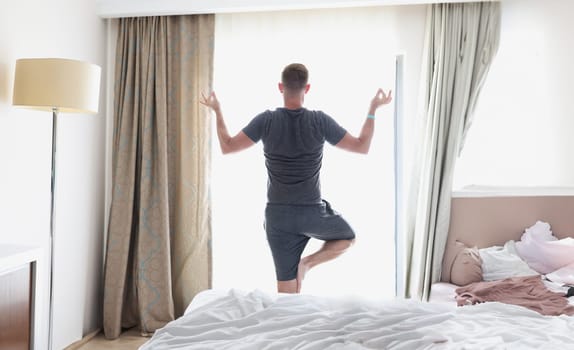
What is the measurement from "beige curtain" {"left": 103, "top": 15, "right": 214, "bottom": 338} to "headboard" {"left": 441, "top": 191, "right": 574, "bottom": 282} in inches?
66.0

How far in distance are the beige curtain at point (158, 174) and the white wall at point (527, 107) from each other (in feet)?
6.14

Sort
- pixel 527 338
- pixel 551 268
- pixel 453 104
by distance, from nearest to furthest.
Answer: pixel 527 338 → pixel 551 268 → pixel 453 104

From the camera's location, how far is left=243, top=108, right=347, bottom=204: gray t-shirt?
2.49 meters

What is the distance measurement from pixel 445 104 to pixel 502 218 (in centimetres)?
81

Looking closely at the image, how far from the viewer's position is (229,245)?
3500 millimetres

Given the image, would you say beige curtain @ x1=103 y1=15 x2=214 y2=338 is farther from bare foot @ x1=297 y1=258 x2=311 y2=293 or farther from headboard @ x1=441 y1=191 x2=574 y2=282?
headboard @ x1=441 y1=191 x2=574 y2=282

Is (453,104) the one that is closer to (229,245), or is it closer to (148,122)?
(229,245)

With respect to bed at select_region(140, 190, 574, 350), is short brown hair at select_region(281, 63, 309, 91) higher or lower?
higher

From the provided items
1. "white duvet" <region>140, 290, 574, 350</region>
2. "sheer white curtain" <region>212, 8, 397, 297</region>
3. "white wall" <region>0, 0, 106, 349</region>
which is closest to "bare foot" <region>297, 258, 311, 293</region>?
"white duvet" <region>140, 290, 574, 350</region>

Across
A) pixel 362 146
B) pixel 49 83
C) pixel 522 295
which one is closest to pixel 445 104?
pixel 362 146

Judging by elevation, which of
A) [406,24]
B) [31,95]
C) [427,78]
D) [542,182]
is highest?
[406,24]

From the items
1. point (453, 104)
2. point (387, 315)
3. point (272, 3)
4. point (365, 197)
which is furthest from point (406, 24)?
point (387, 315)

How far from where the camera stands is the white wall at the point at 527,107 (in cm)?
323

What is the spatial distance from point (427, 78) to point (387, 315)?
2.06 metres
